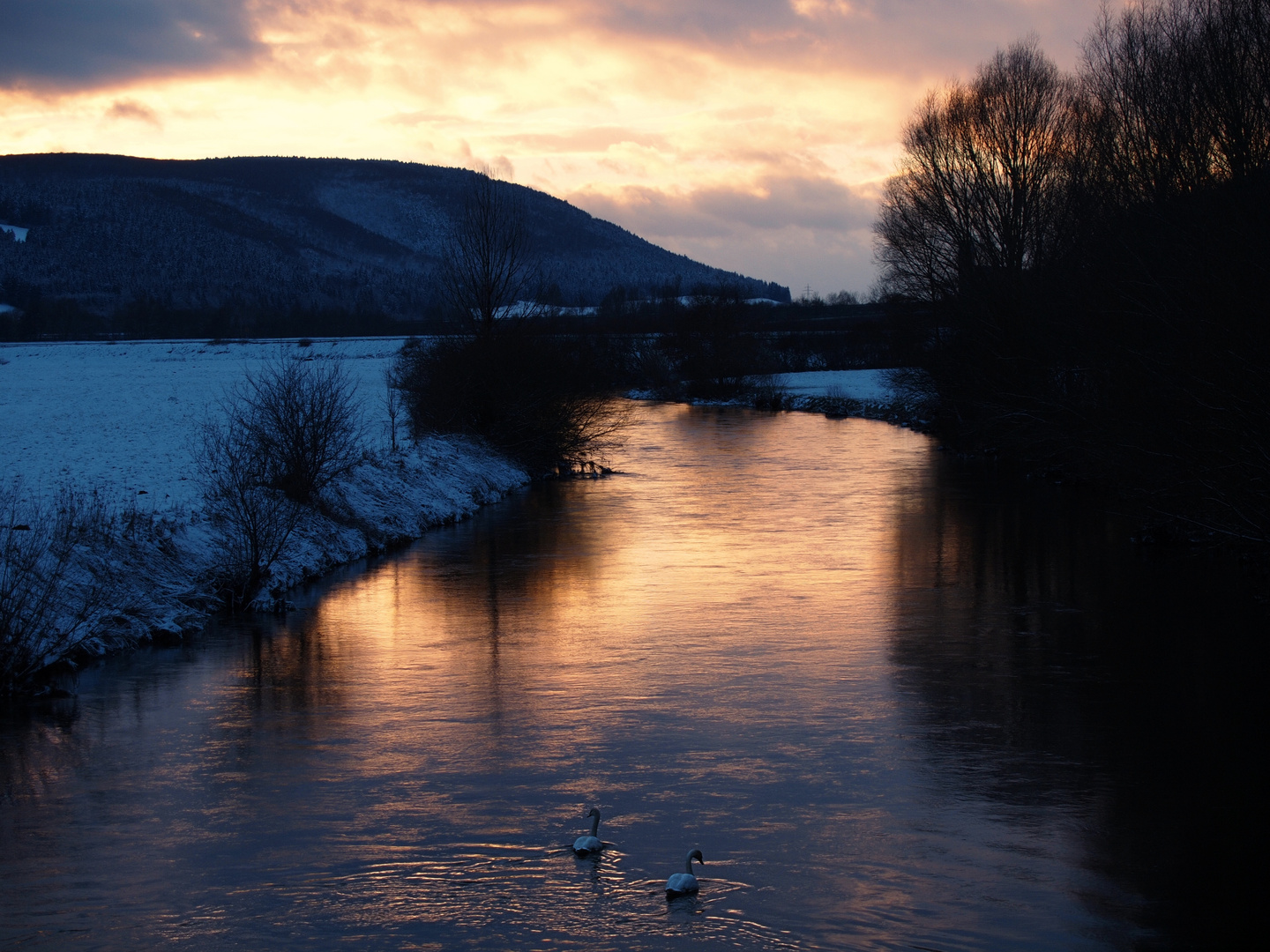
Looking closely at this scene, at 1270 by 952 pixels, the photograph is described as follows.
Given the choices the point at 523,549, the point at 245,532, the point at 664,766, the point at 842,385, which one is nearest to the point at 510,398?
the point at 523,549

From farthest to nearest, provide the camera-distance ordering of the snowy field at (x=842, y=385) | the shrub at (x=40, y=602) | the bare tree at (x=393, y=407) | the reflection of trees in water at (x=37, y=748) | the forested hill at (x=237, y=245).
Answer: the forested hill at (x=237, y=245)
the snowy field at (x=842, y=385)
the bare tree at (x=393, y=407)
the shrub at (x=40, y=602)
the reflection of trees in water at (x=37, y=748)

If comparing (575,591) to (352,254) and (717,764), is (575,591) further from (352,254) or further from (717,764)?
(352,254)

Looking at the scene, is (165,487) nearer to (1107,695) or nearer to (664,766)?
(664,766)

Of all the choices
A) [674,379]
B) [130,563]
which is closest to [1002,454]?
[130,563]

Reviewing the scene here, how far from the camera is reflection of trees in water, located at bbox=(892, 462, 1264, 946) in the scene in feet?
24.2

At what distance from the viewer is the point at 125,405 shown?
4522 cm

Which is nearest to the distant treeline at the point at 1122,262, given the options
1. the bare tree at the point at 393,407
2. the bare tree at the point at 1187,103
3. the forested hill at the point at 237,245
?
the bare tree at the point at 1187,103

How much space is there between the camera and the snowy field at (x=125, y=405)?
23.6 m

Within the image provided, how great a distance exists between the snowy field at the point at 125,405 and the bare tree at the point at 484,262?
4689 mm

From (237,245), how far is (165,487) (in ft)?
495

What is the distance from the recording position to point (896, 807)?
807 cm

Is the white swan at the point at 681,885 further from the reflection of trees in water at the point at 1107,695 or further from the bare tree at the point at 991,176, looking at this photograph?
the bare tree at the point at 991,176

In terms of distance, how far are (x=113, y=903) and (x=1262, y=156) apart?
55.6 feet

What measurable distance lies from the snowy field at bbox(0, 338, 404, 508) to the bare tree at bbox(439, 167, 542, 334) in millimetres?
4689
